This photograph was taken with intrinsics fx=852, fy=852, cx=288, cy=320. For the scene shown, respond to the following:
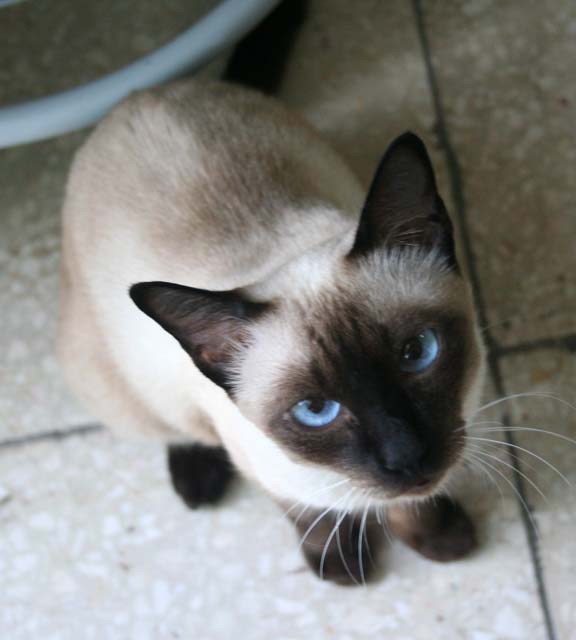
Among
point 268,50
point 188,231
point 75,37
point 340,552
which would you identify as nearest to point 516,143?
point 268,50

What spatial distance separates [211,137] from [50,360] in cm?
67

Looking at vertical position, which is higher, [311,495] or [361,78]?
[361,78]

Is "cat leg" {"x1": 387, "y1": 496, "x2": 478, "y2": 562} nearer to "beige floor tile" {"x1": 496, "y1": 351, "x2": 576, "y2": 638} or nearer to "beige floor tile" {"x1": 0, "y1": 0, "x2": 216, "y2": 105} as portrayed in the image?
"beige floor tile" {"x1": 496, "y1": 351, "x2": 576, "y2": 638}

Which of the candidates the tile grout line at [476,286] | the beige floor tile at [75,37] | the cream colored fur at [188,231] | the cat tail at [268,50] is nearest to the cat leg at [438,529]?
the tile grout line at [476,286]

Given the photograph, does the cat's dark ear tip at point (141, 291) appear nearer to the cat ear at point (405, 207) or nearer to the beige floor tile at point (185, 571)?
the cat ear at point (405, 207)

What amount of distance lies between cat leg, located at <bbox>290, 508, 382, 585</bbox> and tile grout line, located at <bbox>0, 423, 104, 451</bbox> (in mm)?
477

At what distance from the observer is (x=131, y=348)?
144cm

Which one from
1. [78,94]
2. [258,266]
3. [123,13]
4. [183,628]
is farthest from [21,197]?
[183,628]

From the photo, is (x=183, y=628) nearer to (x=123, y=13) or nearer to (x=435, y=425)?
(x=435, y=425)

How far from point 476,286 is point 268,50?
0.68 meters

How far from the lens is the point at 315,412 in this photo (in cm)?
109

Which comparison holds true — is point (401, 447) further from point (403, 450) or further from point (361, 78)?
point (361, 78)

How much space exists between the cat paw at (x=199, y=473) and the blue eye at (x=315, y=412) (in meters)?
0.59

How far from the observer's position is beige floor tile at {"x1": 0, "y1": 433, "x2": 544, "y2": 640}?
4.98ft
